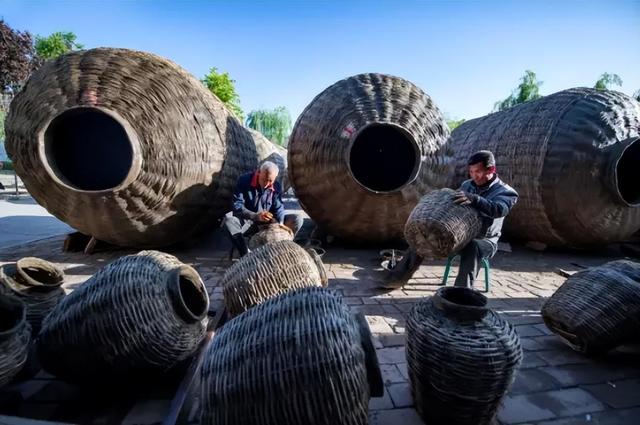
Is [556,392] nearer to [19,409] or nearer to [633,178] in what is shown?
[19,409]

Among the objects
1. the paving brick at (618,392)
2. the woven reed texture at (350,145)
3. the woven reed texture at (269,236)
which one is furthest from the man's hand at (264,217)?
the paving brick at (618,392)

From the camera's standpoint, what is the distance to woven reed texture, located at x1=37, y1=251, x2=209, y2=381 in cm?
144

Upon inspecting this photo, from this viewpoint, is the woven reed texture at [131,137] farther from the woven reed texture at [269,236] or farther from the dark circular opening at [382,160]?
the dark circular opening at [382,160]

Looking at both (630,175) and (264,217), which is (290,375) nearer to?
(264,217)

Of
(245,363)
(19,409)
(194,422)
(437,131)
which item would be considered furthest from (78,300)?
(437,131)

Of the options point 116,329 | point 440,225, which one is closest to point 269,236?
point 440,225

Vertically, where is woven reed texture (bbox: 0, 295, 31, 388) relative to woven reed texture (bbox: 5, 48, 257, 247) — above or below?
below

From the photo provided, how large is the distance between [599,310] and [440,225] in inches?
41.6

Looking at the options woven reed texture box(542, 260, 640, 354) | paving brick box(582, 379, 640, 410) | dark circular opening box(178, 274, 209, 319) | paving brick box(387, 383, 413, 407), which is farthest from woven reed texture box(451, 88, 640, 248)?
dark circular opening box(178, 274, 209, 319)

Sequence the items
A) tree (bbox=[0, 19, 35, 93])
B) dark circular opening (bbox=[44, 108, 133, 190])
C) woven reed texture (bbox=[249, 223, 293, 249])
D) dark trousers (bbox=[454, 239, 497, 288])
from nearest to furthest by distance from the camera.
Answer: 1. dark trousers (bbox=[454, 239, 497, 288])
2. woven reed texture (bbox=[249, 223, 293, 249])
3. dark circular opening (bbox=[44, 108, 133, 190])
4. tree (bbox=[0, 19, 35, 93])

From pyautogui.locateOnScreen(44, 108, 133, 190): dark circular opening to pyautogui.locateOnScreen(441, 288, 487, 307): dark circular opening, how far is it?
339 centimetres

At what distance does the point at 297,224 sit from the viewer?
13.0 feet

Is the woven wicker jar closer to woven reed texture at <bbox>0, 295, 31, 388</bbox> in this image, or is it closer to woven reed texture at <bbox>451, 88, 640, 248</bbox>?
woven reed texture at <bbox>0, 295, 31, 388</bbox>

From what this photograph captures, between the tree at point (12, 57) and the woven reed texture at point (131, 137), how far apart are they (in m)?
18.9
